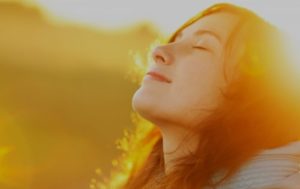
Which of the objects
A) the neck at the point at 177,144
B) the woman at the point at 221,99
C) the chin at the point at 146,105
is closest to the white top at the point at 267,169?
the woman at the point at 221,99

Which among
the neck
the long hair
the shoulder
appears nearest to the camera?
the shoulder

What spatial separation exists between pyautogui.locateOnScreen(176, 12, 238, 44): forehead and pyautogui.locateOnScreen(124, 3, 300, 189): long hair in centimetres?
2

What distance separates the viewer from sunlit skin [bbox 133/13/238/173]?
218 centimetres

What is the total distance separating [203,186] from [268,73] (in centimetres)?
42

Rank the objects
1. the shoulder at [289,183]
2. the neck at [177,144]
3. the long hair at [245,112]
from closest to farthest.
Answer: the shoulder at [289,183]
the long hair at [245,112]
the neck at [177,144]

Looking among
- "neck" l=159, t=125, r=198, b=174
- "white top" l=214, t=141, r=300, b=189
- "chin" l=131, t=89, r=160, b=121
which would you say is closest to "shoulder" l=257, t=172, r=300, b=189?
"white top" l=214, t=141, r=300, b=189

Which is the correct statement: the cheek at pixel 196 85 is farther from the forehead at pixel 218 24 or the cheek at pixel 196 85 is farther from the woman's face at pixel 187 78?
the forehead at pixel 218 24

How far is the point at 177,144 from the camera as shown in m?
2.22

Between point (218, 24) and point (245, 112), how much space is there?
31 centimetres

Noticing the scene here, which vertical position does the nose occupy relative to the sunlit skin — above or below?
above

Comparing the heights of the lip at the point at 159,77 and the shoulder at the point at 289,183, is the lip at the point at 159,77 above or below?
above

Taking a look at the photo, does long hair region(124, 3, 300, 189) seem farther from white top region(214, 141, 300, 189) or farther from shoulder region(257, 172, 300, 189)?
shoulder region(257, 172, 300, 189)

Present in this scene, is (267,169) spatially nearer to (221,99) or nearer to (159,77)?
(221,99)

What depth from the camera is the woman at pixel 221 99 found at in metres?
2.10
